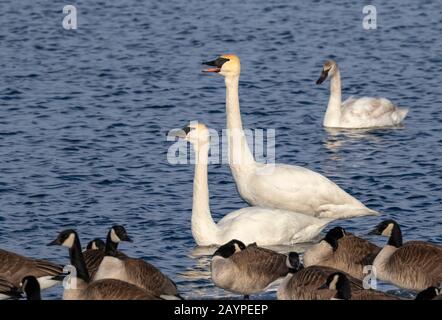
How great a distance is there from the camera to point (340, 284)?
14.0m

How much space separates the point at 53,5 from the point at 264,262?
76.8ft

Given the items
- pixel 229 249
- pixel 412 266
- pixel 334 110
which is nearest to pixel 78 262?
pixel 229 249

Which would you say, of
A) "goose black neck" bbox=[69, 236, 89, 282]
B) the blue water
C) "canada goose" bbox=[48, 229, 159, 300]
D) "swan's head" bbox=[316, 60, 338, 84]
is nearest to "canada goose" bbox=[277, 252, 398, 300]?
the blue water

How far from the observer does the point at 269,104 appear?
27.4m

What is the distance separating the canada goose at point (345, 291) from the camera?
45.6 ft

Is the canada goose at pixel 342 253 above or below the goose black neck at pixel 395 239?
below

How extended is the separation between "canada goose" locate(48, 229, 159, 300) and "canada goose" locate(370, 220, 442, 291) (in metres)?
3.07


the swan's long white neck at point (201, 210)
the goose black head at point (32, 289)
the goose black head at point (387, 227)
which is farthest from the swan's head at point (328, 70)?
the goose black head at point (32, 289)

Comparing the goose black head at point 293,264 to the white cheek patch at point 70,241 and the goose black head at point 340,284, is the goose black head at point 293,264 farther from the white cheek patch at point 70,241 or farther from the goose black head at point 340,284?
the white cheek patch at point 70,241

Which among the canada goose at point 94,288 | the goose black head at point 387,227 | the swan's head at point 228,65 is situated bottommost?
the canada goose at point 94,288

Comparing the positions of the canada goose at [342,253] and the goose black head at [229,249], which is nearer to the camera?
the goose black head at [229,249]

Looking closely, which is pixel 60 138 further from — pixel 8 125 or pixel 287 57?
pixel 287 57

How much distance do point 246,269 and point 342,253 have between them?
4.64ft

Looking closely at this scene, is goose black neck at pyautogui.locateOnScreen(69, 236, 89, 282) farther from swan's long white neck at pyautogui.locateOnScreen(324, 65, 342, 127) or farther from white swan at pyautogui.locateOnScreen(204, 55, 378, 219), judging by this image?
swan's long white neck at pyautogui.locateOnScreen(324, 65, 342, 127)
